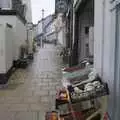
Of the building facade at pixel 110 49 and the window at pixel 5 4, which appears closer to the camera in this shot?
the building facade at pixel 110 49

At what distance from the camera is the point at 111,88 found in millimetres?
3277

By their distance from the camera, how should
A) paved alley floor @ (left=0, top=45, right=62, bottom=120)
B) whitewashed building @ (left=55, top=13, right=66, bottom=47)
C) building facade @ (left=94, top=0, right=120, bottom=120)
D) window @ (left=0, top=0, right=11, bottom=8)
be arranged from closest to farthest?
building facade @ (left=94, top=0, right=120, bottom=120)
paved alley floor @ (left=0, top=45, right=62, bottom=120)
window @ (left=0, top=0, right=11, bottom=8)
whitewashed building @ (left=55, top=13, right=66, bottom=47)

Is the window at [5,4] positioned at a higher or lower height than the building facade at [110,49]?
higher

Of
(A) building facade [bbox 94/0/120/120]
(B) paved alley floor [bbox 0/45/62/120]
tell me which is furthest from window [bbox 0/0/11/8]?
(A) building facade [bbox 94/0/120/120]

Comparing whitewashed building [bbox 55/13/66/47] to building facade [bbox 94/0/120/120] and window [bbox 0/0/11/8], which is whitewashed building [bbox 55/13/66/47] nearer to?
window [bbox 0/0/11/8]

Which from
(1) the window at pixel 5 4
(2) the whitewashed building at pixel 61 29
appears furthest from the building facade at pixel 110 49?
(2) the whitewashed building at pixel 61 29

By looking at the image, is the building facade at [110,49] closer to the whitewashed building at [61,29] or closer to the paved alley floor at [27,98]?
the paved alley floor at [27,98]

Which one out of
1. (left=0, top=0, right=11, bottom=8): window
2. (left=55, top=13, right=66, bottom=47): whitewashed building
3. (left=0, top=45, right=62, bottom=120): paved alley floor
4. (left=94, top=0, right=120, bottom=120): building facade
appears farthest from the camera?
(left=55, top=13, right=66, bottom=47): whitewashed building

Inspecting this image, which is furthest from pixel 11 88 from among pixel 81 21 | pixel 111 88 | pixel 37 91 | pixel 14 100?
pixel 111 88

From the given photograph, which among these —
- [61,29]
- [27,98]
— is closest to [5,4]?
[27,98]

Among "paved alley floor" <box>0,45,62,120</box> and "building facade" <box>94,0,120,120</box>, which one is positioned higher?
"building facade" <box>94,0,120,120</box>

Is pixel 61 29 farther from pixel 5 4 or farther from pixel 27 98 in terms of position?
pixel 27 98

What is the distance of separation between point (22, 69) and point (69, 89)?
10176 millimetres

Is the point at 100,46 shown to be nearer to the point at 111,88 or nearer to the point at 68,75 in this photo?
the point at 68,75
